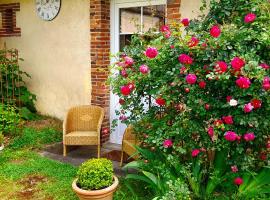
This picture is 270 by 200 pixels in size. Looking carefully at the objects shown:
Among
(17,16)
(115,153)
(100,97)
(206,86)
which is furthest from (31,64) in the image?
(206,86)

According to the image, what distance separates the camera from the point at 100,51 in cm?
596

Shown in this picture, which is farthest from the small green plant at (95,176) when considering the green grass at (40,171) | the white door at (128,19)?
the white door at (128,19)

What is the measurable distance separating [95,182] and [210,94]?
1497mm

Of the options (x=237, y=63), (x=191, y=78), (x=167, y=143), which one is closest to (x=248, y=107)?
(x=237, y=63)

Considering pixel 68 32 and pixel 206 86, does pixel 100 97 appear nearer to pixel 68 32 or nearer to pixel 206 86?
pixel 68 32

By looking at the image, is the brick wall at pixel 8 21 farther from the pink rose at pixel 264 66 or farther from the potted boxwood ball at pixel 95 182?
the pink rose at pixel 264 66

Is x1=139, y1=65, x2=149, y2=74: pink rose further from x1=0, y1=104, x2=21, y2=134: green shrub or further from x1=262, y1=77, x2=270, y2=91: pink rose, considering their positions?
x1=0, y1=104, x2=21, y2=134: green shrub

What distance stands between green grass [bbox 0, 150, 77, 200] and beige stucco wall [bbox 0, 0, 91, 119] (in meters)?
1.52

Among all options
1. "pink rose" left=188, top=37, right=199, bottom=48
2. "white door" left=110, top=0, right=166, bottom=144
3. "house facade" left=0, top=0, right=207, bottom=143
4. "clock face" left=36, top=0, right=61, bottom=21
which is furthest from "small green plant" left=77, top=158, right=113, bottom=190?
"clock face" left=36, top=0, right=61, bottom=21

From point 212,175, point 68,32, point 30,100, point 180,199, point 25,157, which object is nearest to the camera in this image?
point 180,199

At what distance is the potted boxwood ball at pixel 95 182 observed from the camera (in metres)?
3.48

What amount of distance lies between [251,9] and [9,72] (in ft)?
16.9

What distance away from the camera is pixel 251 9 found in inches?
133

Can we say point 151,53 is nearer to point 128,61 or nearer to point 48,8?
point 128,61
